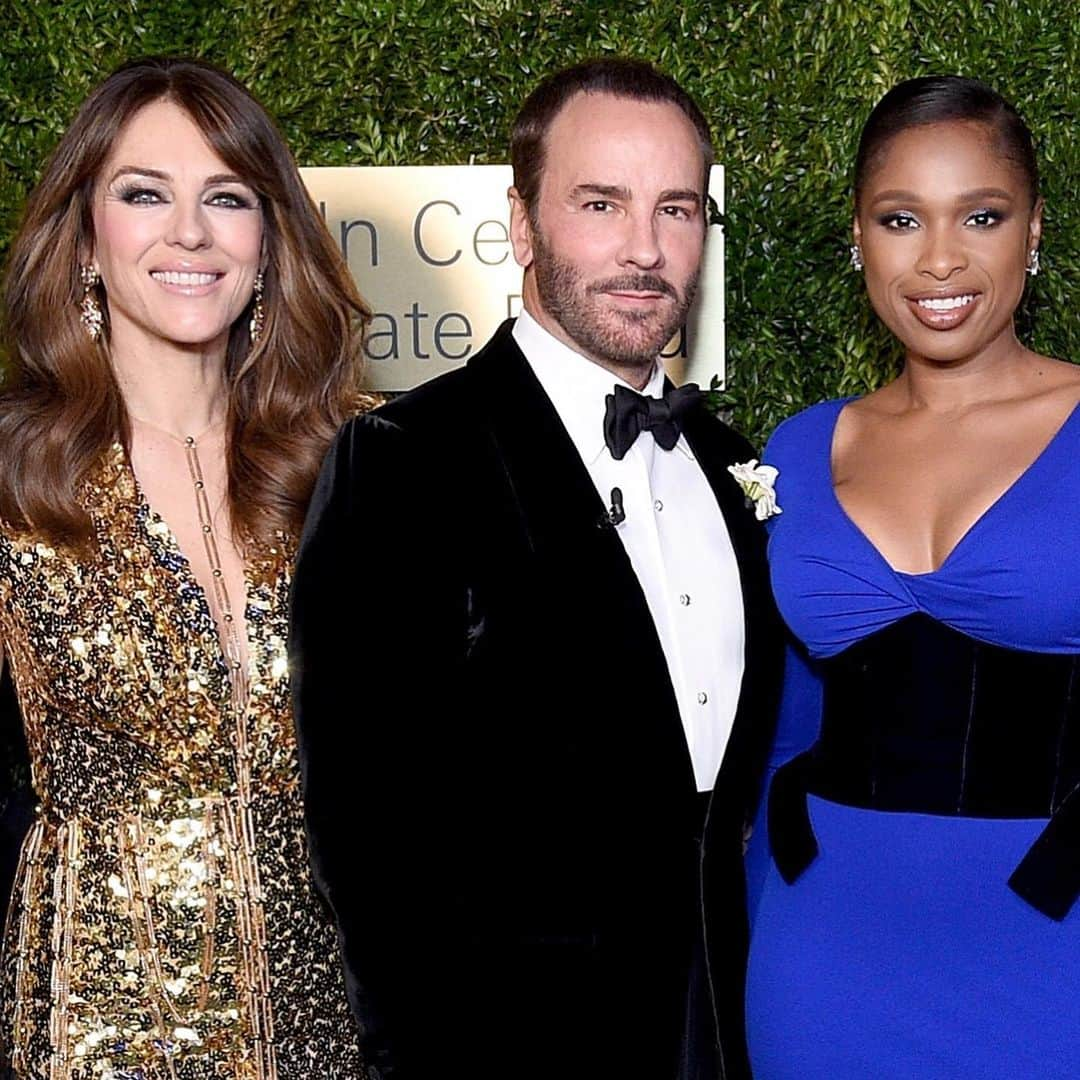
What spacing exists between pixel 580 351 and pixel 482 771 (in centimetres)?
58

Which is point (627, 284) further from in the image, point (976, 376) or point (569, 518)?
point (976, 376)

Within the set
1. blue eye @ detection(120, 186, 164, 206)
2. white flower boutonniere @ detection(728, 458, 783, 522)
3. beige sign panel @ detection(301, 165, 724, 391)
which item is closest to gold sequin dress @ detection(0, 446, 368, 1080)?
blue eye @ detection(120, 186, 164, 206)

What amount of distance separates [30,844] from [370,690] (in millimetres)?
483

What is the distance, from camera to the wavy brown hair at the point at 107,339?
6.43 feet

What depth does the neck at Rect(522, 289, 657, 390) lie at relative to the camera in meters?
2.10

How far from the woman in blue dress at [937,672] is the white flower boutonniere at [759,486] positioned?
40 millimetres

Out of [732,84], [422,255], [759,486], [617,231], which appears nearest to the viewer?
[617,231]

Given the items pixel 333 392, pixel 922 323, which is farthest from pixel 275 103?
pixel 922 323

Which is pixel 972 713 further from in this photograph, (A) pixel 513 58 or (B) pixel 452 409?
(A) pixel 513 58

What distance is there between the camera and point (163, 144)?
6.57 ft

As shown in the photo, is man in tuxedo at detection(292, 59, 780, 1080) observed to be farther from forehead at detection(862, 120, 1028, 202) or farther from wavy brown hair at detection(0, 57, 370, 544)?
forehead at detection(862, 120, 1028, 202)

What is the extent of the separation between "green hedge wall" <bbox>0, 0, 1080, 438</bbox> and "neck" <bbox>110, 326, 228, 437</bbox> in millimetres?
773

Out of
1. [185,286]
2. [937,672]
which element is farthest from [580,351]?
[937,672]

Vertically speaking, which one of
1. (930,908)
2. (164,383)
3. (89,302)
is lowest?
(930,908)
